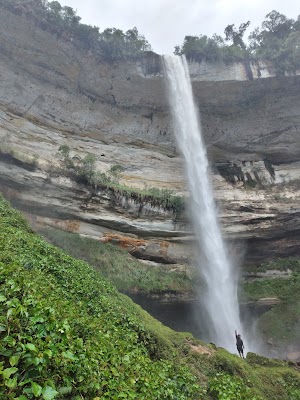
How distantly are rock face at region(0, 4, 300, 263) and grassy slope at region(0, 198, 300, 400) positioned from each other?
1165 centimetres

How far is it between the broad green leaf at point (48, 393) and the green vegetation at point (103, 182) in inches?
794

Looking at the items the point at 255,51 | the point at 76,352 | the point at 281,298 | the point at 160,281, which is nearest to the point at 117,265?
the point at 160,281

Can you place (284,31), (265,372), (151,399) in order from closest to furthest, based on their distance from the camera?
(151,399) < (265,372) < (284,31)

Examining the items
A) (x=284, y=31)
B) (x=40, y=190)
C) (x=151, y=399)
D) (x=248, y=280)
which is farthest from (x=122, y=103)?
(x=151, y=399)

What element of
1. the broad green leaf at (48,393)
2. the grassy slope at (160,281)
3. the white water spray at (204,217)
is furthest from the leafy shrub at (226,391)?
the white water spray at (204,217)

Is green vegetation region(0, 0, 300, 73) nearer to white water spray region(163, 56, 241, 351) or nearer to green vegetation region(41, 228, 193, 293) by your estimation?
white water spray region(163, 56, 241, 351)

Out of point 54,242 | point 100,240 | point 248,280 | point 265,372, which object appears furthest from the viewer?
point 248,280

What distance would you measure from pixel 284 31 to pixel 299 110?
16.4 m

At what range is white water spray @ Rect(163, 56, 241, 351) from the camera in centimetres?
2041

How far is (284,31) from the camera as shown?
40.1m

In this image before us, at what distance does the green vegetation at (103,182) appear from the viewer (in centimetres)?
2183

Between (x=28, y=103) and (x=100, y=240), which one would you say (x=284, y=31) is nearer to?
(x=28, y=103)

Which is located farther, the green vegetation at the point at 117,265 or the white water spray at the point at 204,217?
the white water spray at the point at 204,217

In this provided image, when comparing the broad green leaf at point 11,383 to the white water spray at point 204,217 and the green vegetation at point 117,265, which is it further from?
the white water spray at point 204,217
